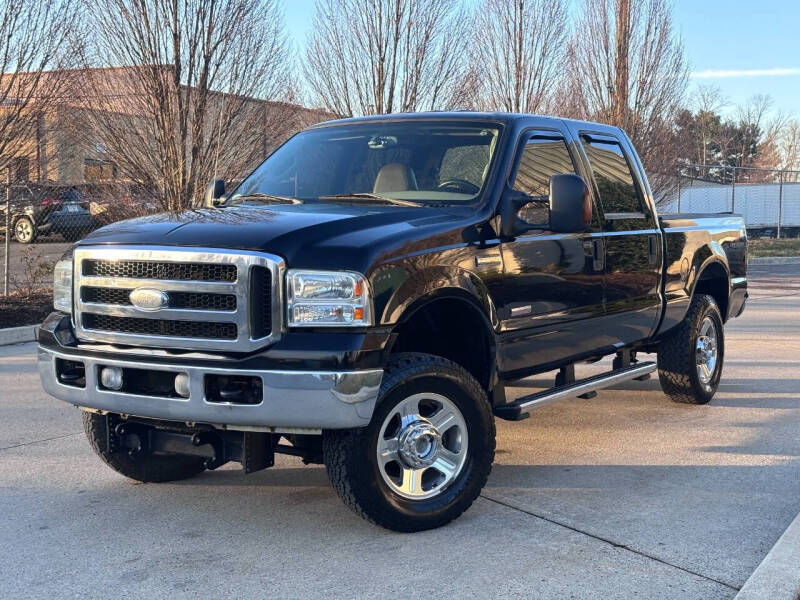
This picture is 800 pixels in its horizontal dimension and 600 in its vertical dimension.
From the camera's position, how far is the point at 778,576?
3.93 m

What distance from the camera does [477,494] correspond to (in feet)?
15.9

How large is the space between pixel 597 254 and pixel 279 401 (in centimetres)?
269

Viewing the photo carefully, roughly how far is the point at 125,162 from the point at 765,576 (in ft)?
37.5

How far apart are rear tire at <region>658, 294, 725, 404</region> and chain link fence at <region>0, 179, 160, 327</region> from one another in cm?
630

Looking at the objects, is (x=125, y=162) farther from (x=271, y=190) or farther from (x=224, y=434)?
(x=224, y=434)

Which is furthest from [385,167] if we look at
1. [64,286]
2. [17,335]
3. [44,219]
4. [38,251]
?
[44,219]

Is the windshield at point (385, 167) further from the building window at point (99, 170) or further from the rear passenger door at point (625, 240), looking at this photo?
the building window at point (99, 170)

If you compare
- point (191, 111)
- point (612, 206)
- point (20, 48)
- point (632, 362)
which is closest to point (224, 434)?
point (612, 206)

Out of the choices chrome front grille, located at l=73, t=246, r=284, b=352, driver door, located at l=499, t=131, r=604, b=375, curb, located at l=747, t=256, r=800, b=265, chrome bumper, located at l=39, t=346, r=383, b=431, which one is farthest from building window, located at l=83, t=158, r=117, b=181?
curb, located at l=747, t=256, r=800, b=265

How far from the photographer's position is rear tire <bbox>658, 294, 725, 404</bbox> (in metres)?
7.40

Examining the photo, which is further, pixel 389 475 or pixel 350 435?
pixel 389 475

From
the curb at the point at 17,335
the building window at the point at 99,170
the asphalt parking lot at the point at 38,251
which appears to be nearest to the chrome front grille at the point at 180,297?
the curb at the point at 17,335

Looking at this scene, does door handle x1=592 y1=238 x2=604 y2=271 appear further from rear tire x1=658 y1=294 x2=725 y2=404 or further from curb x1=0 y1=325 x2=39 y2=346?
curb x1=0 y1=325 x2=39 y2=346

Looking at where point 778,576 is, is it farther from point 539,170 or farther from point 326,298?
point 539,170
